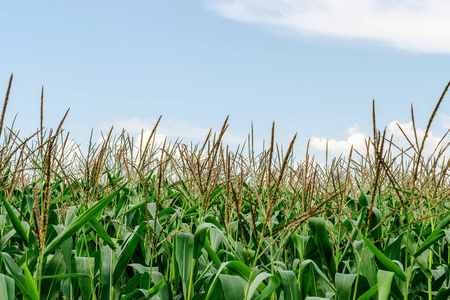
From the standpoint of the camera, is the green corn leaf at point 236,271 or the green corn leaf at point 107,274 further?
the green corn leaf at point 107,274

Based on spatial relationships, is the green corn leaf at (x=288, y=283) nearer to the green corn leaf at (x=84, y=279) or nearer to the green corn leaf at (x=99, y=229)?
the green corn leaf at (x=99, y=229)

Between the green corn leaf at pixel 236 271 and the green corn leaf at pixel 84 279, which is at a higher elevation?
the green corn leaf at pixel 236 271

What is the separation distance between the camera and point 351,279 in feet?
7.51

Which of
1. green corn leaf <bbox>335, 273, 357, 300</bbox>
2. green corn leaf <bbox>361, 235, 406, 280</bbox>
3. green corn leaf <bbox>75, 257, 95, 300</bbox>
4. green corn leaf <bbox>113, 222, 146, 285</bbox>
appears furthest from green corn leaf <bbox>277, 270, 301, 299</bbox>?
green corn leaf <bbox>75, 257, 95, 300</bbox>

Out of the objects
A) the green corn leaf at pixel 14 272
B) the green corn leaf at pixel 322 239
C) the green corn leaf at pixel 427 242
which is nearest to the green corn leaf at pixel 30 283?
the green corn leaf at pixel 14 272

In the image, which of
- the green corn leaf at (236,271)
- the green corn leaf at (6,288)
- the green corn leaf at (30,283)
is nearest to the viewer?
the green corn leaf at (6,288)

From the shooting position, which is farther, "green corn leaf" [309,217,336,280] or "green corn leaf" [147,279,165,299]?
"green corn leaf" [309,217,336,280]

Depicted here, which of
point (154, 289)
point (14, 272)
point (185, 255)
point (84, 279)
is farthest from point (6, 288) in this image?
point (185, 255)

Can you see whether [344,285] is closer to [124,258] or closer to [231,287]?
[231,287]

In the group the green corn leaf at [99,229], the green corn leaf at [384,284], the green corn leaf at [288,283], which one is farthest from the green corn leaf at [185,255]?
the green corn leaf at [384,284]

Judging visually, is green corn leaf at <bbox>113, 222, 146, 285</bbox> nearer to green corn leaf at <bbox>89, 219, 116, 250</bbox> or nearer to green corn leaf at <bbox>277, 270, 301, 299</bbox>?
green corn leaf at <bbox>89, 219, 116, 250</bbox>

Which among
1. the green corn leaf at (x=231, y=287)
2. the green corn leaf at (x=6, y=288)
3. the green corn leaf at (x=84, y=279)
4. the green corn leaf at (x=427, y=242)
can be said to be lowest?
the green corn leaf at (x=84, y=279)

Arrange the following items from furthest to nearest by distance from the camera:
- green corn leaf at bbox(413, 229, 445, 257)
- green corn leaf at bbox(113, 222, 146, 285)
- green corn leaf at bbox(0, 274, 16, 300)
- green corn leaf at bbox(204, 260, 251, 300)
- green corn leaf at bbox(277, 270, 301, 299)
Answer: green corn leaf at bbox(113, 222, 146, 285) → green corn leaf at bbox(413, 229, 445, 257) → green corn leaf at bbox(277, 270, 301, 299) → green corn leaf at bbox(204, 260, 251, 300) → green corn leaf at bbox(0, 274, 16, 300)

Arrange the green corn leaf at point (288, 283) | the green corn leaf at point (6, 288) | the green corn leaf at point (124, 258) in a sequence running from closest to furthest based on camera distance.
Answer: the green corn leaf at point (6, 288)
the green corn leaf at point (288, 283)
the green corn leaf at point (124, 258)
